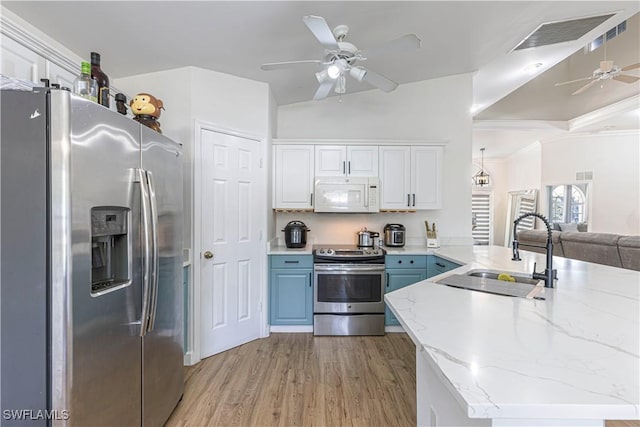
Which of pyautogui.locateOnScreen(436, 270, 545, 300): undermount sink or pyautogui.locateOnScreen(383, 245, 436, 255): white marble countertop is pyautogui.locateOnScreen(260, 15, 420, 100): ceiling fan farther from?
pyautogui.locateOnScreen(383, 245, 436, 255): white marble countertop

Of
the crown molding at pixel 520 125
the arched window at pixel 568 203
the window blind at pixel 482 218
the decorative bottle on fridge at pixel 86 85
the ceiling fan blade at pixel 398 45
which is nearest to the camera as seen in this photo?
the decorative bottle on fridge at pixel 86 85

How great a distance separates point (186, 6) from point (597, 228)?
356 inches

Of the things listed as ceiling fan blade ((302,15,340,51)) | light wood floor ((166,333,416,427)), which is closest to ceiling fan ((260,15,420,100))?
ceiling fan blade ((302,15,340,51))

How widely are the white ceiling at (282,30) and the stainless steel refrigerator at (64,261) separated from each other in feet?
3.83

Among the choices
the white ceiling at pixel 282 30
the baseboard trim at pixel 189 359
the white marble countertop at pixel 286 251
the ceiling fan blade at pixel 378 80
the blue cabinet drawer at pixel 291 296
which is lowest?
the baseboard trim at pixel 189 359

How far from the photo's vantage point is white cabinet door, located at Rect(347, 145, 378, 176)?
3703 millimetres

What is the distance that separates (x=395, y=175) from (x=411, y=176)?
19 centimetres

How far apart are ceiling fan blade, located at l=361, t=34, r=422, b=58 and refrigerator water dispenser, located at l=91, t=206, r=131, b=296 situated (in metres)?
1.79

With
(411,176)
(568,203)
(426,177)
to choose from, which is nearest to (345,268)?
(411,176)

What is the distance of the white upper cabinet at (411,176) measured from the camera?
372 cm

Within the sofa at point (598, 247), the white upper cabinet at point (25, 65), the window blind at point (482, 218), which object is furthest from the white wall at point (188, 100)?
the window blind at point (482, 218)

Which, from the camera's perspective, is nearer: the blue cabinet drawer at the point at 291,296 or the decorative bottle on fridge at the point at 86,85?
the decorative bottle on fridge at the point at 86,85

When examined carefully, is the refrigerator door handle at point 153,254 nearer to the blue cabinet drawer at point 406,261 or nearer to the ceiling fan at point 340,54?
the ceiling fan at point 340,54

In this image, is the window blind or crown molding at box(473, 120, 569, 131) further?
the window blind
